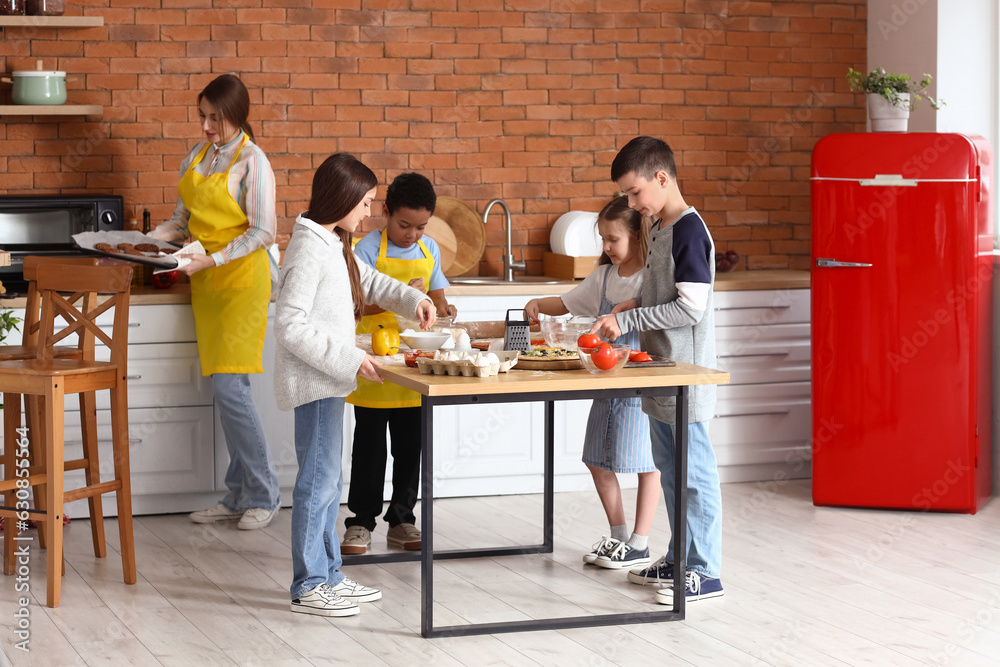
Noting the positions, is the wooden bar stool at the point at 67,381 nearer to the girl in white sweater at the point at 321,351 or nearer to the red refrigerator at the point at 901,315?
the girl in white sweater at the point at 321,351

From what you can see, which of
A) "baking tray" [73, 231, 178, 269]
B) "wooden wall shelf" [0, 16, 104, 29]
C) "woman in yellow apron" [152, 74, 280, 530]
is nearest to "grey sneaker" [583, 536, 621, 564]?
"woman in yellow apron" [152, 74, 280, 530]

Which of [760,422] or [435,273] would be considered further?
[760,422]

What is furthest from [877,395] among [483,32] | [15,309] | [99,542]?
[15,309]

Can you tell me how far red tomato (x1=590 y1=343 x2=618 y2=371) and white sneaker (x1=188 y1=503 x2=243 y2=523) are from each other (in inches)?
73.1

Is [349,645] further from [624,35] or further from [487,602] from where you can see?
[624,35]

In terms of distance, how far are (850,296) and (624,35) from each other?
1554 mm

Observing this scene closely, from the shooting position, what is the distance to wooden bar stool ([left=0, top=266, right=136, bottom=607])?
310 cm

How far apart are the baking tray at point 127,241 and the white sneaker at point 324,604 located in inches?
49.7

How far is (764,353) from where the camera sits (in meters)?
4.68

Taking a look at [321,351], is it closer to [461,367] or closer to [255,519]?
[461,367]

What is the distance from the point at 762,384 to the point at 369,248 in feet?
6.16

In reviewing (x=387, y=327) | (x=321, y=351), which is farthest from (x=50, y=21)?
(x=321, y=351)

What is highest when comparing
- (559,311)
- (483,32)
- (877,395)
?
(483,32)

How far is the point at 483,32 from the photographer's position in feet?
15.8
